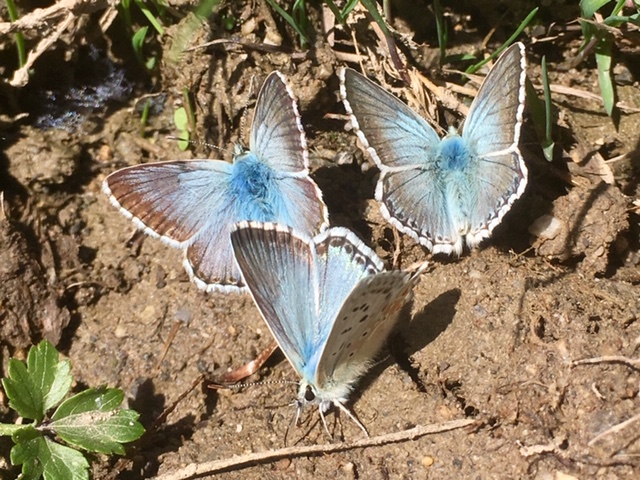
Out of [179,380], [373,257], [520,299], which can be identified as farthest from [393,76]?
[179,380]

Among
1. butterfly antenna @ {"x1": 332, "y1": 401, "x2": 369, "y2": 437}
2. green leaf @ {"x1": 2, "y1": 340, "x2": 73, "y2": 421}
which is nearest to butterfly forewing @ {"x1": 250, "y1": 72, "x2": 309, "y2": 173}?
butterfly antenna @ {"x1": 332, "y1": 401, "x2": 369, "y2": 437}

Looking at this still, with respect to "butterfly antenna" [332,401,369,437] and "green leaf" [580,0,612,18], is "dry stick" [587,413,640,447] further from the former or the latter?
"green leaf" [580,0,612,18]

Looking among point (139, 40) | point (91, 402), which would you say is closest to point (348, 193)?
point (139, 40)

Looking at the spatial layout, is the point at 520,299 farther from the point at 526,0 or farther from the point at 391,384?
the point at 526,0

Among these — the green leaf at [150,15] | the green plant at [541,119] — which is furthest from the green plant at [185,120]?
the green plant at [541,119]

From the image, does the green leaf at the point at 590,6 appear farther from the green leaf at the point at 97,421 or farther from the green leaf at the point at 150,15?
the green leaf at the point at 97,421

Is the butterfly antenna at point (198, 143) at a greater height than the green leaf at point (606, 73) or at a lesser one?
lesser
